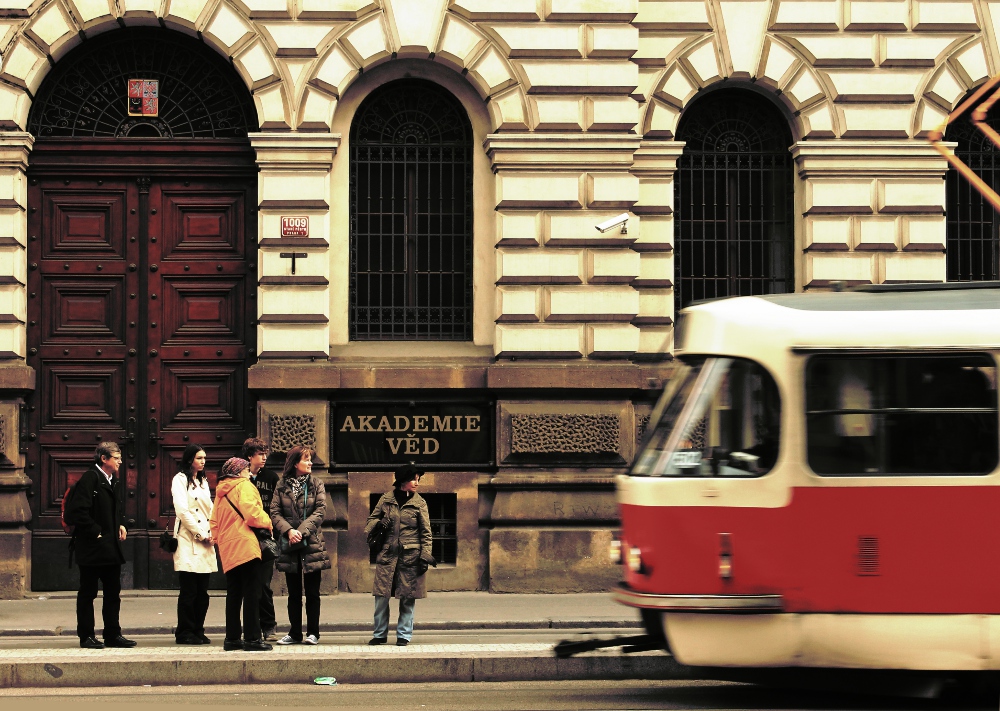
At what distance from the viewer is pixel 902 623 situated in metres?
9.20

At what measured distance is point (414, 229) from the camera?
17.6 m

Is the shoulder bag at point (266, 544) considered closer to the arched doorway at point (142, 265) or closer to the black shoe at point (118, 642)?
the black shoe at point (118, 642)

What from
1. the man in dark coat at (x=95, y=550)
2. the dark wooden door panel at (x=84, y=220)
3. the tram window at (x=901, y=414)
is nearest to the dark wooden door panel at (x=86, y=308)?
the dark wooden door panel at (x=84, y=220)

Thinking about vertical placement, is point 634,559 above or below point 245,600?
above

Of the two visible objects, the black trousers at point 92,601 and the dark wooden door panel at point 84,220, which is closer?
the black trousers at point 92,601

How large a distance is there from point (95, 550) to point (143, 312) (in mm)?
5213

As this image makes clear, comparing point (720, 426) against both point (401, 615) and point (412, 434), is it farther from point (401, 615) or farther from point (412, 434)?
point (412, 434)

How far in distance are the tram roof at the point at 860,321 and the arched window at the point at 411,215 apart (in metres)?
7.88

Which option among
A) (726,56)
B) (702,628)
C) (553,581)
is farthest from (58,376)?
(702,628)

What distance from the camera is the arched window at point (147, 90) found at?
1728 cm

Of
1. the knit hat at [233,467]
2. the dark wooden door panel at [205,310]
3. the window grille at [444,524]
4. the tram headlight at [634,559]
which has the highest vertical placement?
the dark wooden door panel at [205,310]

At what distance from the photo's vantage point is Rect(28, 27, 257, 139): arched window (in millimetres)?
17281

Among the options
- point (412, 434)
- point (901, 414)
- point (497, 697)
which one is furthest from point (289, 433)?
point (901, 414)

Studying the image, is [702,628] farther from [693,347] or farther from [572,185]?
[572,185]
